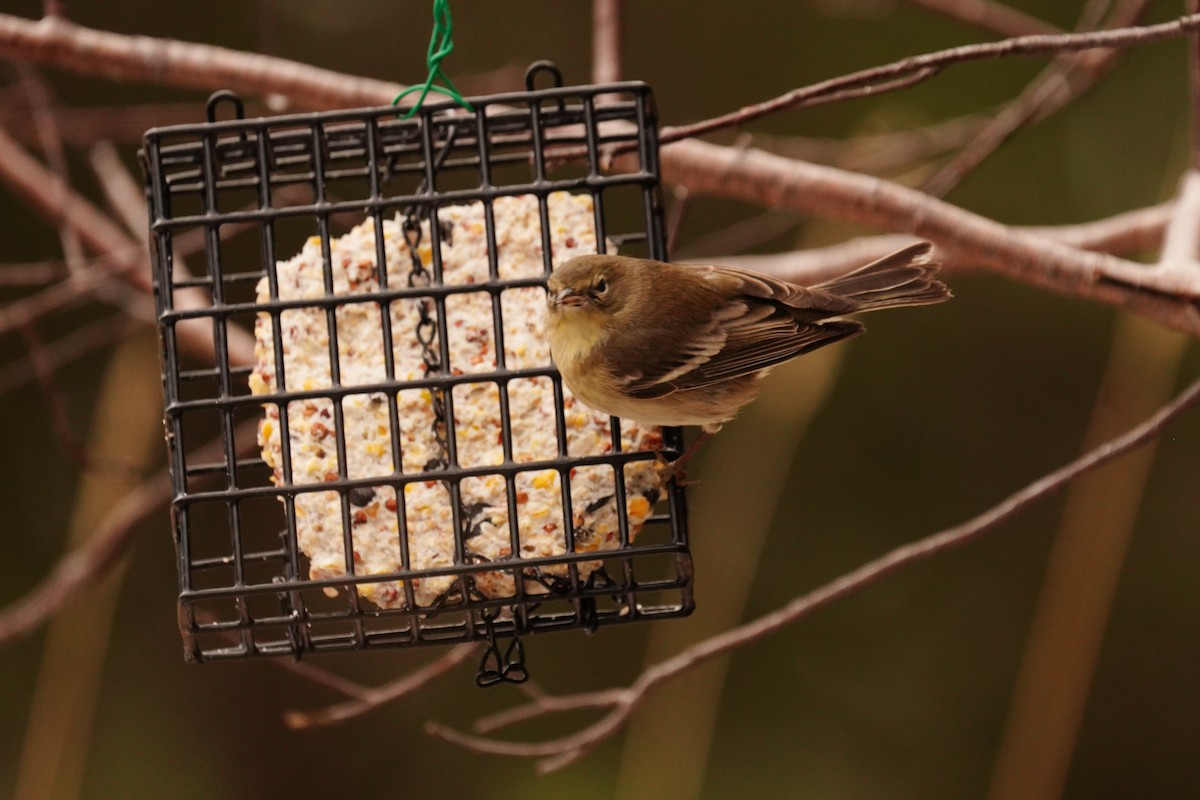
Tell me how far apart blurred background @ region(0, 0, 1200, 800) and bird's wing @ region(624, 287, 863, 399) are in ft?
5.42

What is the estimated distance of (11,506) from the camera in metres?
4.82

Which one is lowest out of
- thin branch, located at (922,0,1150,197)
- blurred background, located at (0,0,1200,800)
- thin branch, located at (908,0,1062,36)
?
blurred background, located at (0,0,1200,800)

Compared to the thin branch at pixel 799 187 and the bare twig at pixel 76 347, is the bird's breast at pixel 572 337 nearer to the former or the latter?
the thin branch at pixel 799 187

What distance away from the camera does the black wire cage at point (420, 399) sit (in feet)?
7.25

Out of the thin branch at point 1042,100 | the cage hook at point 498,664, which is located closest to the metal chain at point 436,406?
the cage hook at point 498,664

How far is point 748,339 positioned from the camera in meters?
2.46

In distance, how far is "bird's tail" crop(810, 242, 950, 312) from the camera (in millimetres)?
2523

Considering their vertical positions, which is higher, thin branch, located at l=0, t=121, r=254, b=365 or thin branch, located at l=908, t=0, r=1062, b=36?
thin branch, located at l=908, t=0, r=1062, b=36

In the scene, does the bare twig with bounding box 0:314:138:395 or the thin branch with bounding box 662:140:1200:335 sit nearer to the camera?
the thin branch with bounding box 662:140:1200:335

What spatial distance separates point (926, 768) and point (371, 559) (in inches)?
117

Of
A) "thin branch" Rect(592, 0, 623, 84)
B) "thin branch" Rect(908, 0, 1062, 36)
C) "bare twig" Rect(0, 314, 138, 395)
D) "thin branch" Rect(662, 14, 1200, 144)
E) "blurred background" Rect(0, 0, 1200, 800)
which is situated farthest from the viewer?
"blurred background" Rect(0, 0, 1200, 800)

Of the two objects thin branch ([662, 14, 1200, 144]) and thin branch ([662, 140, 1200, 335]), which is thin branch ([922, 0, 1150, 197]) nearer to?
thin branch ([662, 140, 1200, 335])

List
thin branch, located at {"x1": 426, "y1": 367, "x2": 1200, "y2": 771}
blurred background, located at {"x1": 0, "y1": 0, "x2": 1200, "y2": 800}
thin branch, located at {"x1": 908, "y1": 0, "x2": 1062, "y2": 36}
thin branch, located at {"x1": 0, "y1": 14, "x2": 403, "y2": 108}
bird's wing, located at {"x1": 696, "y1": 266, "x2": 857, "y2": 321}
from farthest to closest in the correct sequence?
blurred background, located at {"x1": 0, "y1": 0, "x2": 1200, "y2": 800} → thin branch, located at {"x1": 908, "y1": 0, "x2": 1062, "y2": 36} → thin branch, located at {"x1": 0, "y1": 14, "x2": 403, "y2": 108} → bird's wing, located at {"x1": 696, "y1": 266, "x2": 857, "y2": 321} → thin branch, located at {"x1": 426, "y1": 367, "x2": 1200, "y2": 771}

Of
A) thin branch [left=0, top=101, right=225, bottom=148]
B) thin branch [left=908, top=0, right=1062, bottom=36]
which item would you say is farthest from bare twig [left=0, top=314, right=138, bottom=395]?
thin branch [left=908, top=0, right=1062, bottom=36]
